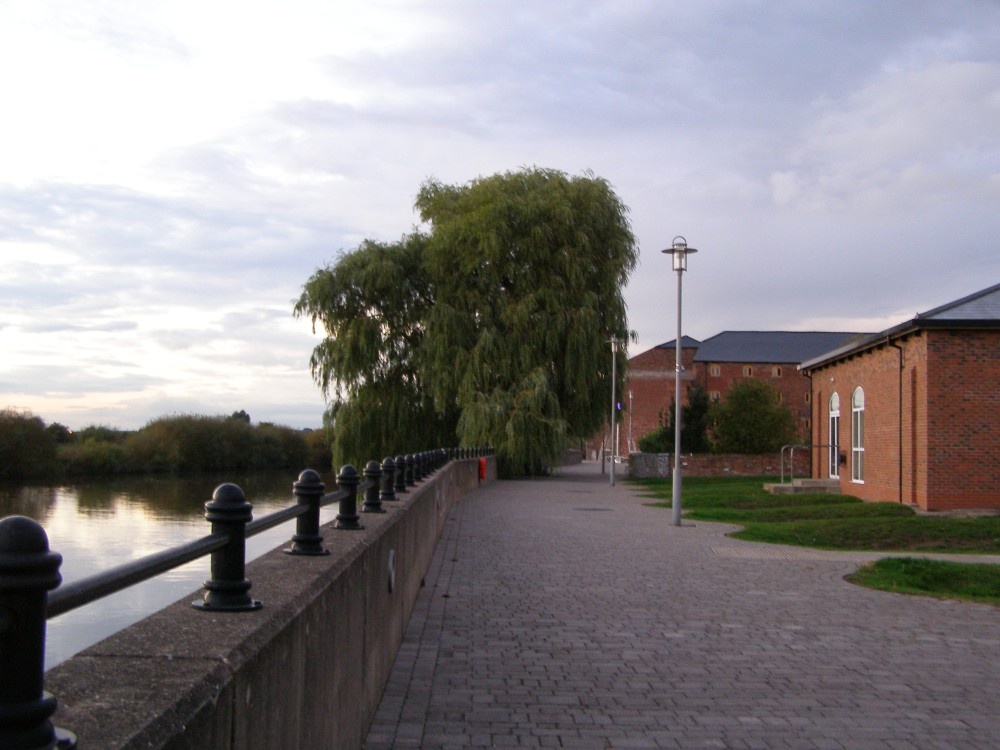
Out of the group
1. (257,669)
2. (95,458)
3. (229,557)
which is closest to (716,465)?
(95,458)

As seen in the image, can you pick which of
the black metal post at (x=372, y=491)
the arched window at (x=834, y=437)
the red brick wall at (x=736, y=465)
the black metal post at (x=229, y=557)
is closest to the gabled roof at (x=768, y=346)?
the red brick wall at (x=736, y=465)

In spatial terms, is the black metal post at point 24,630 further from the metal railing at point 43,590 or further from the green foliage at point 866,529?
the green foliage at point 866,529

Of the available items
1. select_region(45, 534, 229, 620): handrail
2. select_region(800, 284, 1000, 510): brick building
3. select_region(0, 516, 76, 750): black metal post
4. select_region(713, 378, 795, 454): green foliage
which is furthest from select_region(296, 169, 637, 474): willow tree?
select_region(0, 516, 76, 750): black metal post

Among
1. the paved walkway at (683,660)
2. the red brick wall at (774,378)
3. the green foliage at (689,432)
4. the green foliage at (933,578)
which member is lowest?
the paved walkway at (683,660)

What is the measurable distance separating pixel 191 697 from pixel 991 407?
23519 millimetres

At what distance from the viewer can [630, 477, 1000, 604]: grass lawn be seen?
12492 millimetres

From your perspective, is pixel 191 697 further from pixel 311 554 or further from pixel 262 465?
pixel 262 465

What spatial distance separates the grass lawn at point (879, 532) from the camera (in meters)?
12.5

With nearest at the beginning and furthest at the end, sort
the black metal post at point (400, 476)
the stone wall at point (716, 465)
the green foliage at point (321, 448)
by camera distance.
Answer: the black metal post at point (400, 476)
the green foliage at point (321, 448)
the stone wall at point (716, 465)

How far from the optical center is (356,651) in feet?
18.3

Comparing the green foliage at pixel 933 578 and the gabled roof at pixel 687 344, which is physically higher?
the gabled roof at pixel 687 344

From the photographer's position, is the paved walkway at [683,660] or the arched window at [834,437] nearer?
the paved walkway at [683,660]

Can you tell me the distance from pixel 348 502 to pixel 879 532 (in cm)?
1319

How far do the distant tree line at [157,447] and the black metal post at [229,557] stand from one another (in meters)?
14.7
